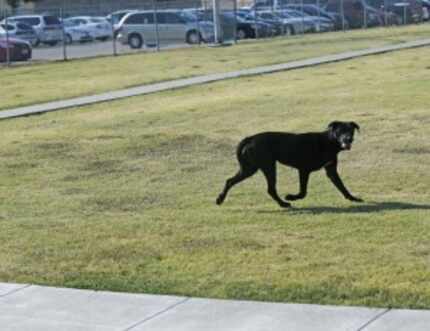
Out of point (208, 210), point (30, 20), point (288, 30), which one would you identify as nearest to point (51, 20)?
point (30, 20)

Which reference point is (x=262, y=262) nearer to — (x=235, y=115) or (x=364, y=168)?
(x=364, y=168)

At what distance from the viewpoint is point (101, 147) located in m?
15.7

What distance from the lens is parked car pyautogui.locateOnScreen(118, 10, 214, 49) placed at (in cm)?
4935

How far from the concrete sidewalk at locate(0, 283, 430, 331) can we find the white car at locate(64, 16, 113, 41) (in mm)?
49307

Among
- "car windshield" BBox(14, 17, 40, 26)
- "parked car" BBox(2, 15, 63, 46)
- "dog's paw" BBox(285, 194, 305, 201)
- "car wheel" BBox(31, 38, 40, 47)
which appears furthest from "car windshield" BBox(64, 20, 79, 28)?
"dog's paw" BBox(285, 194, 305, 201)

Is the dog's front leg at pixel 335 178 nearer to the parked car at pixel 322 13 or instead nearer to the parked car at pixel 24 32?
the parked car at pixel 24 32

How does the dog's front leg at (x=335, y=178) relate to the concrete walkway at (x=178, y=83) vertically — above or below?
above

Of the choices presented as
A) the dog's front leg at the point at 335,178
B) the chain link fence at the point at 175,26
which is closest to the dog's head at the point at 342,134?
the dog's front leg at the point at 335,178

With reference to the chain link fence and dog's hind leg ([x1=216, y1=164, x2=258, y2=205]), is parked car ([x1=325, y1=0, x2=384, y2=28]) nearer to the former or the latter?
the chain link fence

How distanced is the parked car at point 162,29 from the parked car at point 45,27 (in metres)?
3.53

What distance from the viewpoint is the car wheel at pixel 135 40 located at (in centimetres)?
4934

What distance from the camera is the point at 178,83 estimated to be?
26.0 metres

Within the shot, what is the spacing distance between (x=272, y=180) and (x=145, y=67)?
21922mm

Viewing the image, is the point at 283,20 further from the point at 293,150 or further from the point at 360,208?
the point at 293,150
